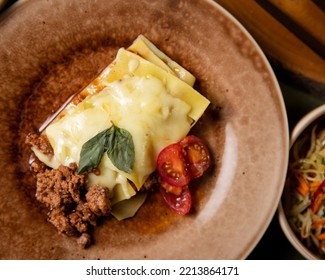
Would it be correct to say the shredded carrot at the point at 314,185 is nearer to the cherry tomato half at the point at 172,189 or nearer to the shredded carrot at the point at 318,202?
the shredded carrot at the point at 318,202

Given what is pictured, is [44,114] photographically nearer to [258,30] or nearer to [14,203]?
[14,203]

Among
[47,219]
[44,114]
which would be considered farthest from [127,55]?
[47,219]

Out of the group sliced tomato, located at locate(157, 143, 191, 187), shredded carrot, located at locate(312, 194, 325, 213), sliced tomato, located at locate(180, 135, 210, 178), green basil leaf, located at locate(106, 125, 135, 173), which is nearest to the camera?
green basil leaf, located at locate(106, 125, 135, 173)

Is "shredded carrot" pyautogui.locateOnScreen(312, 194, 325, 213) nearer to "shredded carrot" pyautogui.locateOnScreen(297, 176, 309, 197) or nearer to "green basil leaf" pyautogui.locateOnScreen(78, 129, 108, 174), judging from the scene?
"shredded carrot" pyautogui.locateOnScreen(297, 176, 309, 197)

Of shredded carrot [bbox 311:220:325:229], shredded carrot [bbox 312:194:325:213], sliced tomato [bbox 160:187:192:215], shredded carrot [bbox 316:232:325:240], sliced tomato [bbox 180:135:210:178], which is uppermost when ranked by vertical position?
sliced tomato [bbox 180:135:210:178]

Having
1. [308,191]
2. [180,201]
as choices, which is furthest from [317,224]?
[180,201]

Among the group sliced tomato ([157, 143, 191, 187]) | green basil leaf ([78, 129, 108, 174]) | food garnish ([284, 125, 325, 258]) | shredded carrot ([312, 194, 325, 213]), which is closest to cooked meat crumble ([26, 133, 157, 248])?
green basil leaf ([78, 129, 108, 174])
